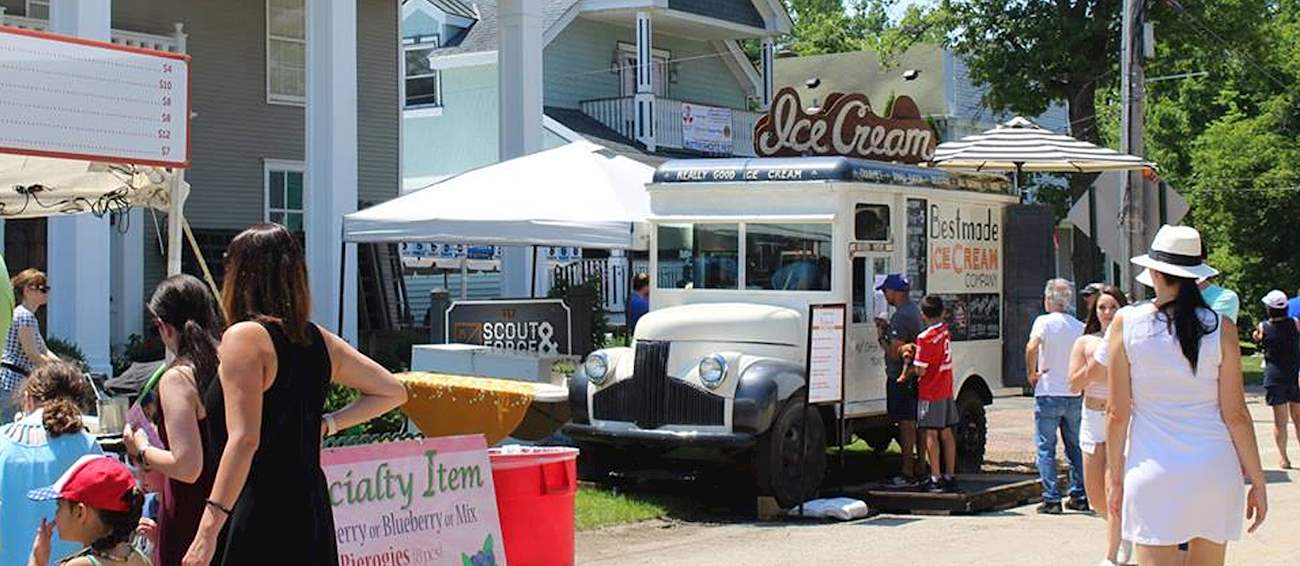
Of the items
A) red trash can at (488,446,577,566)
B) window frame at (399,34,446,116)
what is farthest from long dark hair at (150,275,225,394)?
window frame at (399,34,446,116)

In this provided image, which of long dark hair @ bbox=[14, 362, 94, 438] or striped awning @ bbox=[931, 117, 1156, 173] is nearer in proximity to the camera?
Answer: long dark hair @ bbox=[14, 362, 94, 438]

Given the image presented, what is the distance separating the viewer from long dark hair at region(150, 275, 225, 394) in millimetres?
5441

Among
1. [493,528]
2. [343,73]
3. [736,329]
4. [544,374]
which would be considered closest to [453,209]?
[544,374]

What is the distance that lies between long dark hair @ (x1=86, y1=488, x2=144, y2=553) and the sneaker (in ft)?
30.3

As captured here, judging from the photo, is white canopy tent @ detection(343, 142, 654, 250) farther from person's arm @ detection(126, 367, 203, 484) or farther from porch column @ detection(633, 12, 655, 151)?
porch column @ detection(633, 12, 655, 151)

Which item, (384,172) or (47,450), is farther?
(384,172)

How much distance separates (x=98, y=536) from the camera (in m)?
5.27

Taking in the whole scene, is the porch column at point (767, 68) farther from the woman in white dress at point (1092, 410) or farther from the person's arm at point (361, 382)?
the person's arm at point (361, 382)

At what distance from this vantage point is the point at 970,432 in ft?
49.9

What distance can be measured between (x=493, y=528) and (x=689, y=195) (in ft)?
20.0

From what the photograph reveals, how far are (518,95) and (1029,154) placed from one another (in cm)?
867

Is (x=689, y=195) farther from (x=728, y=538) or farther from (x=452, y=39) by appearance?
(x=452, y=39)

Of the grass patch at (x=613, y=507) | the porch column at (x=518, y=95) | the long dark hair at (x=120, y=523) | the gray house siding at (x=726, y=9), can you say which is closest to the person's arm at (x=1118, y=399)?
Answer: the long dark hair at (x=120, y=523)

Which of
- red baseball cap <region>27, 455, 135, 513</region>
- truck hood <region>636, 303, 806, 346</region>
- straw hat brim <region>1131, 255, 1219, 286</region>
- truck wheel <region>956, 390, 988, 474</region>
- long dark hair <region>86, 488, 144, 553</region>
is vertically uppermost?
straw hat brim <region>1131, 255, 1219, 286</region>
